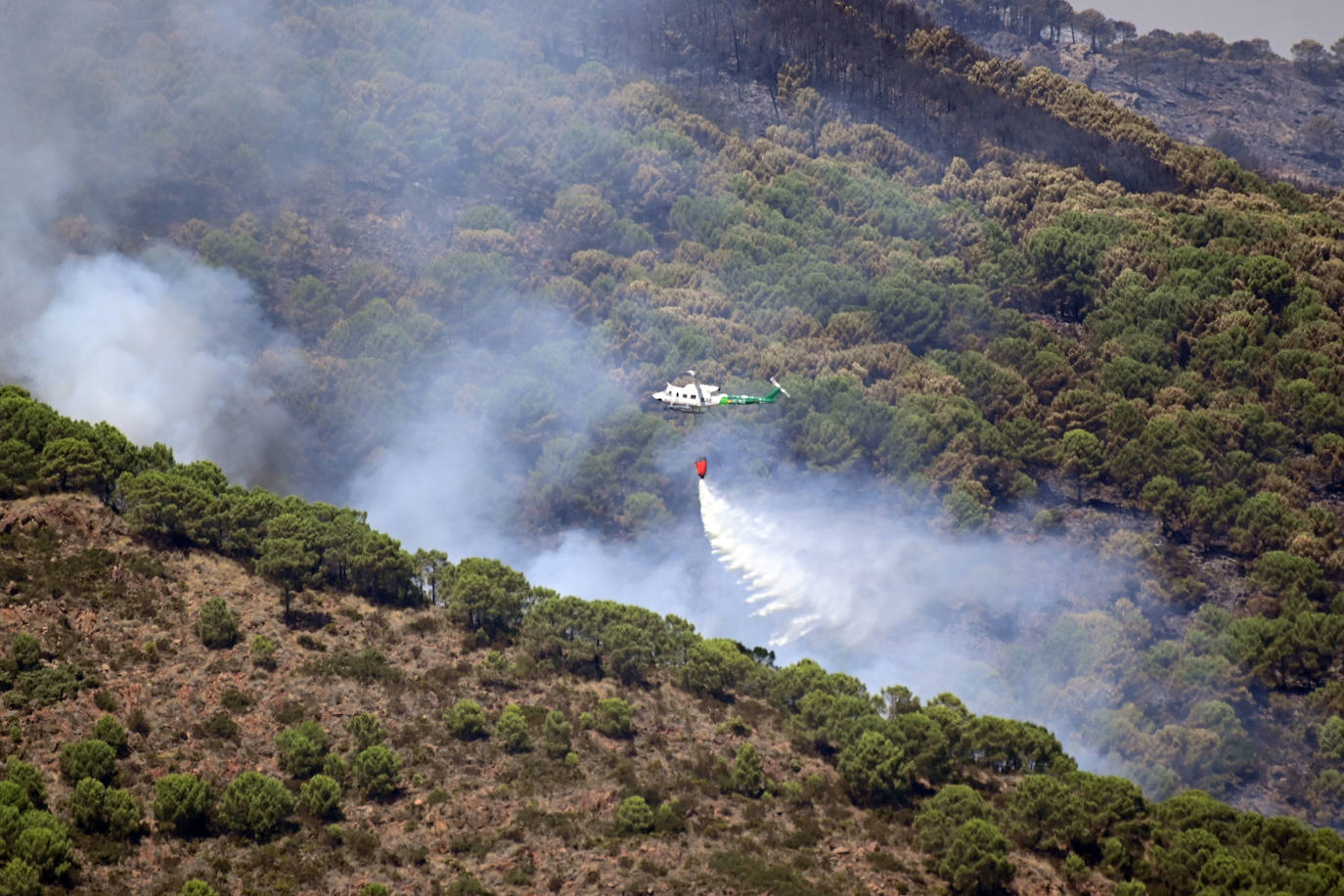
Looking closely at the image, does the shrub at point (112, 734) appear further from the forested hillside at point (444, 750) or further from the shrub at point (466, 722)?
the shrub at point (466, 722)

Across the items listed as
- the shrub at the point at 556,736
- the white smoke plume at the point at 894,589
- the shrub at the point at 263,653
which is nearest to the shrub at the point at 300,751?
the shrub at the point at 263,653

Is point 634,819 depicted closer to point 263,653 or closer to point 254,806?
point 254,806

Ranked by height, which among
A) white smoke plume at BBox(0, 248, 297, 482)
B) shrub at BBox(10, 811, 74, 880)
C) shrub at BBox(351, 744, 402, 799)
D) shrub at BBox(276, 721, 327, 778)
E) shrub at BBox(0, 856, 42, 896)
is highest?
white smoke plume at BBox(0, 248, 297, 482)

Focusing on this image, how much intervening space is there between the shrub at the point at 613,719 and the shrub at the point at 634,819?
31.3 feet

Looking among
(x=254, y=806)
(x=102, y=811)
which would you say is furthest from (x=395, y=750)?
(x=102, y=811)

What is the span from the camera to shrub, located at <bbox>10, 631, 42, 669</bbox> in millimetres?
96125

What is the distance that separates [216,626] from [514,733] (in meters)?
19.7

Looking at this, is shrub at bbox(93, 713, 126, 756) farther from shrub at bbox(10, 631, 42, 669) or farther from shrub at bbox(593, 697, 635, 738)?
shrub at bbox(593, 697, 635, 738)

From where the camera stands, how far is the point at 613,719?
103 metres

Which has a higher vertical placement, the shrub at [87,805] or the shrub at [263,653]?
the shrub at [263,653]

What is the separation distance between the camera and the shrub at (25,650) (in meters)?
96.1

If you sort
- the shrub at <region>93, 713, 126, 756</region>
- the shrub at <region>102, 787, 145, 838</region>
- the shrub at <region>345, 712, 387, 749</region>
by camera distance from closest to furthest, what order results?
the shrub at <region>102, 787, 145, 838</region>
the shrub at <region>93, 713, 126, 756</region>
the shrub at <region>345, 712, 387, 749</region>

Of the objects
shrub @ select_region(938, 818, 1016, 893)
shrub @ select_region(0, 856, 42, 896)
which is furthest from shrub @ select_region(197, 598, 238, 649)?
shrub @ select_region(938, 818, 1016, 893)

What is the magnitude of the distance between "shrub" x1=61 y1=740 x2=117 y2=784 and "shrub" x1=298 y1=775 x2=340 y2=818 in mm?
9948
